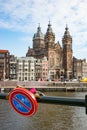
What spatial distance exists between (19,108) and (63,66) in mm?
145206

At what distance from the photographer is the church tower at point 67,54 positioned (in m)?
146

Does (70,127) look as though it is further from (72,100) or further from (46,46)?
(46,46)

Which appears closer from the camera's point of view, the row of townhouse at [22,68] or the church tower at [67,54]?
the row of townhouse at [22,68]

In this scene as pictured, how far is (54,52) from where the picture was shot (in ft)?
475

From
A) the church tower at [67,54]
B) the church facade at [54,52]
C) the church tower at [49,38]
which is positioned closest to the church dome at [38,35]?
the church facade at [54,52]

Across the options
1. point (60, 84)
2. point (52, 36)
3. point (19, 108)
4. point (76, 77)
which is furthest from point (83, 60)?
point (19, 108)

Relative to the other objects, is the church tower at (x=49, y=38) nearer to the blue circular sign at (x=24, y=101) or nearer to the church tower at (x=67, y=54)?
the church tower at (x=67, y=54)

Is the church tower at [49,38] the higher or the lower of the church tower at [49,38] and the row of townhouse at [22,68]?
the higher

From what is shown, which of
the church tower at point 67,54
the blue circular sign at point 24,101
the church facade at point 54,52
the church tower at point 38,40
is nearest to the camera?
the blue circular sign at point 24,101

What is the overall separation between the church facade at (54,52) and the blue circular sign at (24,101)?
447ft

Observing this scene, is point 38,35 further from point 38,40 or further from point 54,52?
point 54,52

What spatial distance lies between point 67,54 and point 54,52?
22.6ft

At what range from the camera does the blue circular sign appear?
10.0 ft

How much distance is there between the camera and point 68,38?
14888cm
